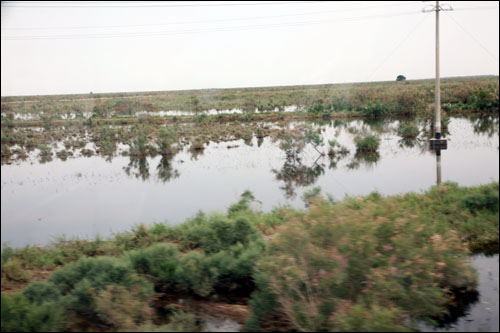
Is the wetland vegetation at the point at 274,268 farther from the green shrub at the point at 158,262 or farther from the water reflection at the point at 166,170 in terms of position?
the water reflection at the point at 166,170

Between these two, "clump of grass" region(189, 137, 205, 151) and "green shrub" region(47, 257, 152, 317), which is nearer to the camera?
"green shrub" region(47, 257, 152, 317)

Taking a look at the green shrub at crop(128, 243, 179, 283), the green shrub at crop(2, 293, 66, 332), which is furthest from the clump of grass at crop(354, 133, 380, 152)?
the green shrub at crop(2, 293, 66, 332)

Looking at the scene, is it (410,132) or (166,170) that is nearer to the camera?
(166,170)

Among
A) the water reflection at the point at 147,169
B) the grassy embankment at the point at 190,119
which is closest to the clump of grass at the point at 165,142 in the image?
the grassy embankment at the point at 190,119

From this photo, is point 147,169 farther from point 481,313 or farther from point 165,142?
point 481,313

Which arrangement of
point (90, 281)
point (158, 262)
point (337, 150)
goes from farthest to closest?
point (337, 150) < point (158, 262) < point (90, 281)

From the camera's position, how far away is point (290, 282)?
574 cm

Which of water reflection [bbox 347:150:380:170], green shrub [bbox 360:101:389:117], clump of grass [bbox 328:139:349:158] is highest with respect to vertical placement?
green shrub [bbox 360:101:389:117]

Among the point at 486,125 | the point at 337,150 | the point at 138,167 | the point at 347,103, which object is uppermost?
the point at 347,103

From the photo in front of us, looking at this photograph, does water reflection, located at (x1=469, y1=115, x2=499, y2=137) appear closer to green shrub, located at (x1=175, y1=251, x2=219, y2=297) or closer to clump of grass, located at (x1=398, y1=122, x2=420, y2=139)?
clump of grass, located at (x1=398, y1=122, x2=420, y2=139)

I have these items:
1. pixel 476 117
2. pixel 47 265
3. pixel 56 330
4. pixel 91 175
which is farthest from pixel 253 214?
pixel 476 117

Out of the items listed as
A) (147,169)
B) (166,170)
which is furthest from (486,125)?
(147,169)

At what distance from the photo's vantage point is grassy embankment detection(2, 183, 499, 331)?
5.66 metres

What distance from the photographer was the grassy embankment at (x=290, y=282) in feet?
18.6
